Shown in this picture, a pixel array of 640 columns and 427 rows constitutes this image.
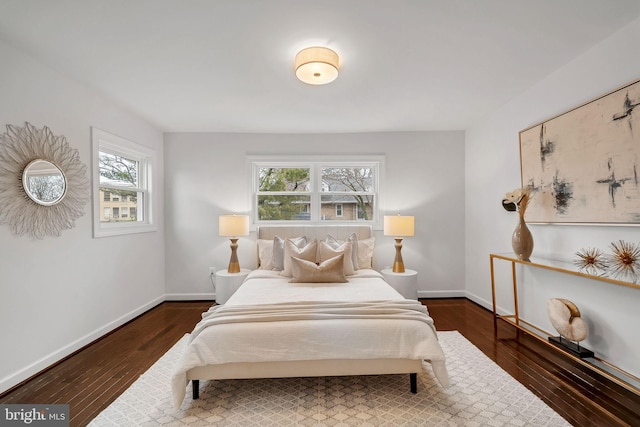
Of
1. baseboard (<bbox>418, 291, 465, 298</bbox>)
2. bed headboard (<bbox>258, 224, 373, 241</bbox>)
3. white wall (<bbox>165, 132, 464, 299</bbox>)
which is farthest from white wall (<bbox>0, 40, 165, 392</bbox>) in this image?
baseboard (<bbox>418, 291, 465, 298</bbox>)

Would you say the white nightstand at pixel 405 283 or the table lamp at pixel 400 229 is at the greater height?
the table lamp at pixel 400 229

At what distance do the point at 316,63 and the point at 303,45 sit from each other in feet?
0.54

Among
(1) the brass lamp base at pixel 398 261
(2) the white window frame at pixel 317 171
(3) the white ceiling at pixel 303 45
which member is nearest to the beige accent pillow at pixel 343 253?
(1) the brass lamp base at pixel 398 261

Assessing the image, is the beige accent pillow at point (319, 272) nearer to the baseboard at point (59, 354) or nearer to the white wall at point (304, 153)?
the white wall at point (304, 153)

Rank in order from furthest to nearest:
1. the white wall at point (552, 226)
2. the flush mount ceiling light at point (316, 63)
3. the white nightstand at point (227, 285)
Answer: the white nightstand at point (227, 285)
the flush mount ceiling light at point (316, 63)
the white wall at point (552, 226)

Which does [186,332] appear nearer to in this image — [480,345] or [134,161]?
[134,161]

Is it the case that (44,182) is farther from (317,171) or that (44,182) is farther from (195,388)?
(317,171)

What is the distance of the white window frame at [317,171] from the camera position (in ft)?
14.3

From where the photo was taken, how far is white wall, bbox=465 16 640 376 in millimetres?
2072

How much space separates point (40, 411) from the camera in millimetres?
1857

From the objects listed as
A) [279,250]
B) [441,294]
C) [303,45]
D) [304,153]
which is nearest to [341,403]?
[279,250]

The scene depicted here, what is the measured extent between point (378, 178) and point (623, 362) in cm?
311

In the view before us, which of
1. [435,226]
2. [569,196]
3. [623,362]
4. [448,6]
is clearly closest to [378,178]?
[435,226]

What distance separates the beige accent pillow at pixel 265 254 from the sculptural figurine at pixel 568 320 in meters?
2.92
